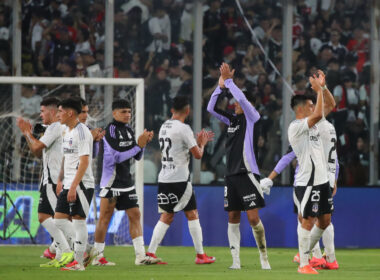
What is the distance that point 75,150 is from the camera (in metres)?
9.73

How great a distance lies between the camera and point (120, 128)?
11.0 m

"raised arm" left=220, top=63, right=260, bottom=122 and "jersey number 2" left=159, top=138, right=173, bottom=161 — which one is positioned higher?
"raised arm" left=220, top=63, right=260, bottom=122

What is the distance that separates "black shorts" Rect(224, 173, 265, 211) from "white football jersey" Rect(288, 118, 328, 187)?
0.57 meters

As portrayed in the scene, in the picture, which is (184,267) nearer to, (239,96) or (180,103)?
(180,103)

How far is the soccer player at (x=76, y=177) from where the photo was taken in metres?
9.49

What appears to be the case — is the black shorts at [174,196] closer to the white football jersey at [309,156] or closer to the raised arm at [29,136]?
the raised arm at [29,136]

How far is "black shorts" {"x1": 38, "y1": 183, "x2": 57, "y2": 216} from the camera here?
1105 cm

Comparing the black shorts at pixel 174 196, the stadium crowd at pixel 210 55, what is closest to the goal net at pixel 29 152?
the stadium crowd at pixel 210 55

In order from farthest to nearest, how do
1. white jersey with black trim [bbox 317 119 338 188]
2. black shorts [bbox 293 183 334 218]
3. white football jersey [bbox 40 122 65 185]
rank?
white football jersey [bbox 40 122 65 185] → white jersey with black trim [bbox 317 119 338 188] → black shorts [bbox 293 183 334 218]

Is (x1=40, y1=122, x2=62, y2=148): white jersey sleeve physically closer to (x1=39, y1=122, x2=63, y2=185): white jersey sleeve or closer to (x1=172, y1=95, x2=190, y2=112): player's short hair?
(x1=39, y1=122, x2=63, y2=185): white jersey sleeve

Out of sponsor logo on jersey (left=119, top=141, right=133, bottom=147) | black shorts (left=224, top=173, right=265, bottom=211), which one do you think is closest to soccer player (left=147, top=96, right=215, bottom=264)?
sponsor logo on jersey (left=119, top=141, right=133, bottom=147)

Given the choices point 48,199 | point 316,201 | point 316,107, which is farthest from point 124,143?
point 316,107

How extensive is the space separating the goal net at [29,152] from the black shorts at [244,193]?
4595 mm

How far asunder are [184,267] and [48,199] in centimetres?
186
